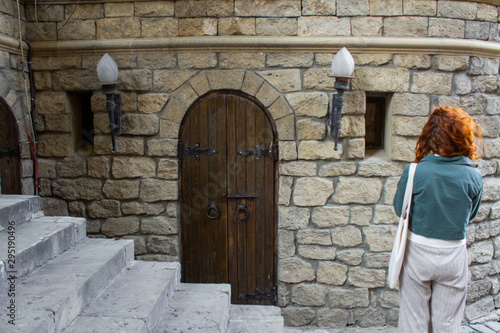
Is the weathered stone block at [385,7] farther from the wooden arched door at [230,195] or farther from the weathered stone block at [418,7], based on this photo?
the wooden arched door at [230,195]

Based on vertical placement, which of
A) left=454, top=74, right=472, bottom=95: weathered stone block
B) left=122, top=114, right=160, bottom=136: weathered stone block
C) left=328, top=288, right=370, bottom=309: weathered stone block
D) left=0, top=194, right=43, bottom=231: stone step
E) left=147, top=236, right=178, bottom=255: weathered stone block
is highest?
left=454, top=74, right=472, bottom=95: weathered stone block

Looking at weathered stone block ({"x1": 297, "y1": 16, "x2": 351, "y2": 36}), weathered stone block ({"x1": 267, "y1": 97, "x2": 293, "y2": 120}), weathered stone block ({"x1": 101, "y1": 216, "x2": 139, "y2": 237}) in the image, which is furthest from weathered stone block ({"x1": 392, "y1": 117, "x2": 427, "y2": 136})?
weathered stone block ({"x1": 101, "y1": 216, "x2": 139, "y2": 237})

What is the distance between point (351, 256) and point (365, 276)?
24 centimetres

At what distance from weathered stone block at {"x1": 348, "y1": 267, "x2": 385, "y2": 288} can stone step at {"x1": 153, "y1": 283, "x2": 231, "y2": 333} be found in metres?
1.30

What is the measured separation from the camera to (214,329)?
7.22 ft

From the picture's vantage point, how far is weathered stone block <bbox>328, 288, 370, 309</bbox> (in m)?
3.49

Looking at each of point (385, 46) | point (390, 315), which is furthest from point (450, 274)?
point (385, 46)

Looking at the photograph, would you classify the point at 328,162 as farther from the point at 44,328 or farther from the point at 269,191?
the point at 44,328

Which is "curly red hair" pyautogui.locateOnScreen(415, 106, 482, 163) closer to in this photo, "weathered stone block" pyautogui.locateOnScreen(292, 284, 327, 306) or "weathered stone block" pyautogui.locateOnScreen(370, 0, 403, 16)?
"weathered stone block" pyautogui.locateOnScreen(370, 0, 403, 16)

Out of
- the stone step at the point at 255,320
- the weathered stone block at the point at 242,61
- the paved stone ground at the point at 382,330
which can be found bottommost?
the paved stone ground at the point at 382,330

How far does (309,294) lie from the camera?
349cm

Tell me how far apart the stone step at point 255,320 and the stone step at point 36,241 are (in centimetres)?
128

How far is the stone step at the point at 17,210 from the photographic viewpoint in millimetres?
2422

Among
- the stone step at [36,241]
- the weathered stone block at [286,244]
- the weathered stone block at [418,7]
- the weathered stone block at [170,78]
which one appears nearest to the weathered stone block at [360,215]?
the weathered stone block at [286,244]
